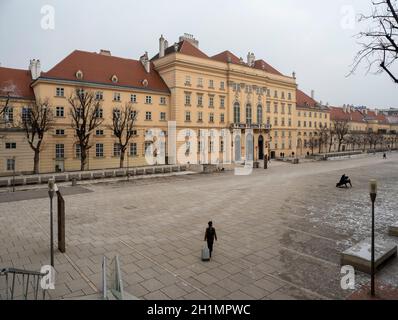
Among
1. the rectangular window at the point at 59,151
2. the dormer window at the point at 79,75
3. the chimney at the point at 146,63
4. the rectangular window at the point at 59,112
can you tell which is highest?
the chimney at the point at 146,63

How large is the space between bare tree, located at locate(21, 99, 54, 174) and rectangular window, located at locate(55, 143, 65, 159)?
199cm

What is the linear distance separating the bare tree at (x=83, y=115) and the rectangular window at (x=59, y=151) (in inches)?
99.0

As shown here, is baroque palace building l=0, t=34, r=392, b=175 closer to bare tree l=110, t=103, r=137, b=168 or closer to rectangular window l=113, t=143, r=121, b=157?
rectangular window l=113, t=143, r=121, b=157

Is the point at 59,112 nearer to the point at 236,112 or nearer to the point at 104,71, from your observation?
the point at 104,71

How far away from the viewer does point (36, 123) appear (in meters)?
32.5

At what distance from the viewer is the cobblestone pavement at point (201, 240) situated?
324 inches

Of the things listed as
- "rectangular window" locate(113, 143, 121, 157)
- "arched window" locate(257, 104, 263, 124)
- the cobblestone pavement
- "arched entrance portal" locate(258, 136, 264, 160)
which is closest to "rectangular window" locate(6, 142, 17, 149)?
"rectangular window" locate(113, 143, 121, 157)

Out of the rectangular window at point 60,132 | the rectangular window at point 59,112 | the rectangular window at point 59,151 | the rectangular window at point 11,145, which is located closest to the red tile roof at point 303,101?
the rectangular window at point 59,112

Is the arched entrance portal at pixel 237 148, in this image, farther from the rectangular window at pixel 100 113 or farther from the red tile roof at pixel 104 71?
the rectangular window at pixel 100 113

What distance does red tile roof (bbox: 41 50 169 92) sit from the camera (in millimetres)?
38672

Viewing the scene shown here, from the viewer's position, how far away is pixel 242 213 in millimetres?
16484

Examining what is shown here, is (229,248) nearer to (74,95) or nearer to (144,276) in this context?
(144,276)
